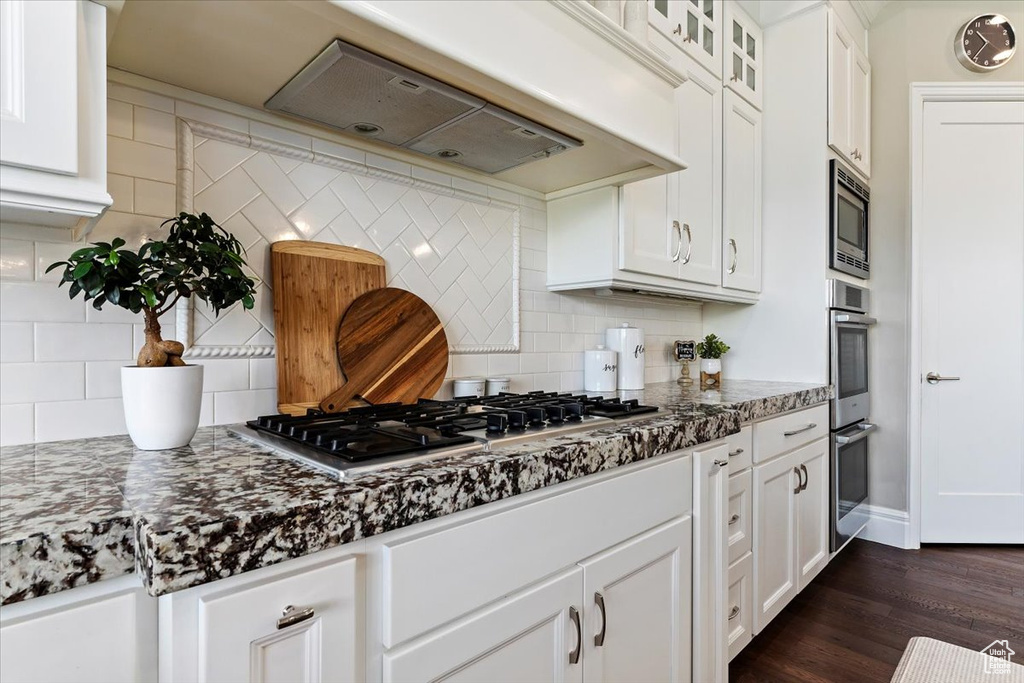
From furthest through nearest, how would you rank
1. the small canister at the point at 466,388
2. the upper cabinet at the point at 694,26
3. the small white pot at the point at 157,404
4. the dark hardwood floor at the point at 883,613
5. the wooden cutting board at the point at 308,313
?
1. the upper cabinet at the point at 694,26
2. the dark hardwood floor at the point at 883,613
3. the small canister at the point at 466,388
4. the wooden cutting board at the point at 308,313
5. the small white pot at the point at 157,404

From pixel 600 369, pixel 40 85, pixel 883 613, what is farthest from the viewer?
pixel 883 613

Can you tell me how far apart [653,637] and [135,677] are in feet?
3.29

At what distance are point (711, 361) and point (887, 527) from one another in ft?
5.18

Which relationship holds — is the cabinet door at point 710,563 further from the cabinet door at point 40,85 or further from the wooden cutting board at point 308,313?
the cabinet door at point 40,85

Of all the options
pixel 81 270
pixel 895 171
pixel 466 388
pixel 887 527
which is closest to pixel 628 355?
pixel 466 388

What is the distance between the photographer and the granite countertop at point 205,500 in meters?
0.56

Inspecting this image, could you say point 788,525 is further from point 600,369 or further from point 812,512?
point 600,369

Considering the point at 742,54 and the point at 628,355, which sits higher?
the point at 742,54

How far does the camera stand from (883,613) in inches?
86.0

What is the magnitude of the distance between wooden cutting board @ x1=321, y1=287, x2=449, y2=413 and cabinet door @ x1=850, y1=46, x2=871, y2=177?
8.25 ft

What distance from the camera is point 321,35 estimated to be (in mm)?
983

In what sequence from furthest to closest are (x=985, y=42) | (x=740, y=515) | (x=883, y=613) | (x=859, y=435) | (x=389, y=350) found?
(x=985, y=42) → (x=859, y=435) → (x=883, y=613) → (x=740, y=515) → (x=389, y=350)

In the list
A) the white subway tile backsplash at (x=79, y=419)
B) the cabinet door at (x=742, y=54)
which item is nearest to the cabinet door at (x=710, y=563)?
the white subway tile backsplash at (x=79, y=419)

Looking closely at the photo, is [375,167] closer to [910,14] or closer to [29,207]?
[29,207]
